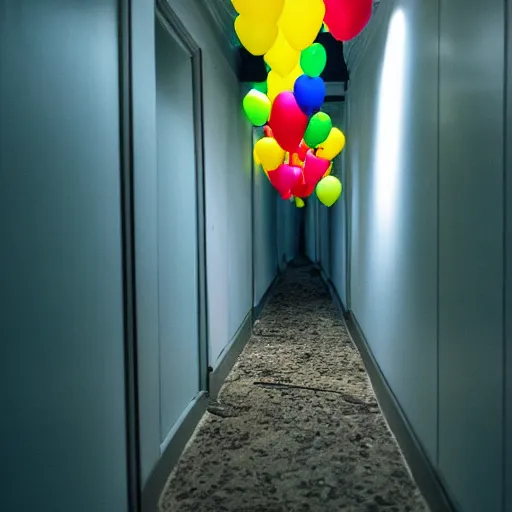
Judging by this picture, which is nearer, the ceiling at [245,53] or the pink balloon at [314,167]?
the ceiling at [245,53]

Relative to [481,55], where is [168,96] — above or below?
above

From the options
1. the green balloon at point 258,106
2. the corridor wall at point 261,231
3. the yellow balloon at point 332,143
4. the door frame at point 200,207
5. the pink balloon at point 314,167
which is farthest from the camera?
the corridor wall at point 261,231

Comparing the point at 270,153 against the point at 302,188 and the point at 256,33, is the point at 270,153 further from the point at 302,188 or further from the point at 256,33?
the point at 256,33

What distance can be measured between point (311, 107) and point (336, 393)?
164 centimetres

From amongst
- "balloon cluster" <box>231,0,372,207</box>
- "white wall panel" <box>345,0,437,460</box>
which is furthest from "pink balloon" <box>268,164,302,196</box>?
"white wall panel" <box>345,0,437,460</box>

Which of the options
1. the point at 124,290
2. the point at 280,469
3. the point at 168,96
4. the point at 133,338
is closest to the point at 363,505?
the point at 280,469

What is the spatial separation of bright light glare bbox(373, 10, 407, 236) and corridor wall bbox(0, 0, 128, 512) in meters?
1.31

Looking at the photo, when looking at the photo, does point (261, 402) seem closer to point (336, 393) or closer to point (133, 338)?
point (336, 393)

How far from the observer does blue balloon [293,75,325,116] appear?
2.73 metres

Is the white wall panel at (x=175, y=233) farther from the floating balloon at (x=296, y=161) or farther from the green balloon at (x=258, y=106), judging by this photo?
the floating balloon at (x=296, y=161)

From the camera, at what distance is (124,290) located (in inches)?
58.3

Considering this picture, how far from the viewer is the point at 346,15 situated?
1.85 m

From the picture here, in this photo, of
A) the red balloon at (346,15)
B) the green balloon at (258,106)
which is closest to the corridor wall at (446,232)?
the red balloon at (346,15)

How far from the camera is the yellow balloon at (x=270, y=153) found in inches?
142
